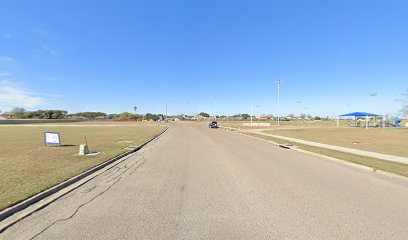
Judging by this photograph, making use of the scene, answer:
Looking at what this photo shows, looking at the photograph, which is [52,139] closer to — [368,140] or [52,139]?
[52,139]

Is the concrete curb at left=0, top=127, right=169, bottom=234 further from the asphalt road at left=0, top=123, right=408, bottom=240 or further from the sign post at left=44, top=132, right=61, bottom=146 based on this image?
the sign post at left=44, top=132, right=61, bottom=146

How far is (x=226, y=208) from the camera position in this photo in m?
4.67

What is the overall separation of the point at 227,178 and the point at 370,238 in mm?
4089

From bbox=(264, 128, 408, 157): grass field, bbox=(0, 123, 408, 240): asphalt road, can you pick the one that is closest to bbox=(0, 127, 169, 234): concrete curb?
bbox=(0, 123, 408, 240): asphalt road

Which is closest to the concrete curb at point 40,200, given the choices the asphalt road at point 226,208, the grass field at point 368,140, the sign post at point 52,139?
the asphalt road at point 226,208

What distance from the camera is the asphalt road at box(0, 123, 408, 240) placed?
3.70 m

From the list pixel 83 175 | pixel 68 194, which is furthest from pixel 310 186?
pixel 83 175

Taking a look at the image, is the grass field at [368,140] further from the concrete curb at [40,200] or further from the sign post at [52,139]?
the sign post at [52,139]

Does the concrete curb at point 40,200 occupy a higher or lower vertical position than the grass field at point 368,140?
higher

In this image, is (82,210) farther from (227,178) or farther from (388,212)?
(388,212)

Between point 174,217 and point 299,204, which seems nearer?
point 174,217

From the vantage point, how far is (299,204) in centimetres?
489

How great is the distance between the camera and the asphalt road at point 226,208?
12.1ft

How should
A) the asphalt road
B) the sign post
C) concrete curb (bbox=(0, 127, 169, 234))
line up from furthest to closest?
the sign post
concrete curb (bbox=(0, 127, 169, 234))
the asphalt road
